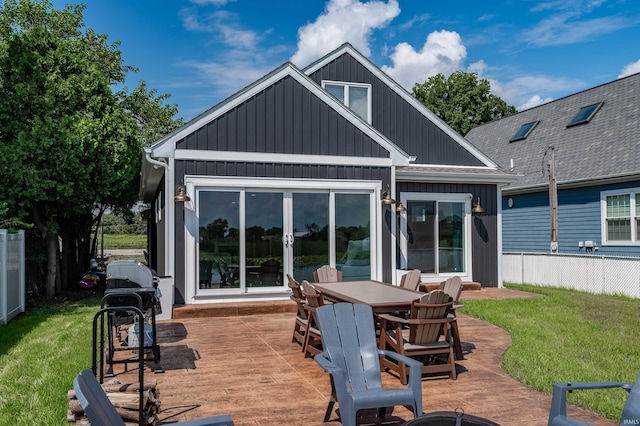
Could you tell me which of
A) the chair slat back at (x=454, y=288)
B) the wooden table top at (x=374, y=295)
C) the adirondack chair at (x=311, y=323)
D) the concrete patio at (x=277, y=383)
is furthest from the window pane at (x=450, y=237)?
the adirondack chair at (x=311, y=323)

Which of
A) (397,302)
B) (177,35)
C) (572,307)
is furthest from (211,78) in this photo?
(397,302)

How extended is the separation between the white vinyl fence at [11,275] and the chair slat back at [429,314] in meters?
7.52

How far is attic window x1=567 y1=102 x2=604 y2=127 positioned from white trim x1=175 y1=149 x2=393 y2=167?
9.73 metres

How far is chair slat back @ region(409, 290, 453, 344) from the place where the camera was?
545 centimetres

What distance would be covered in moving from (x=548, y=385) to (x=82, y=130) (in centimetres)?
1089

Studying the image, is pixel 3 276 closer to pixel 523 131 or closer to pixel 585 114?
pixel 585 114

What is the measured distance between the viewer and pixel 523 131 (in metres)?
20.0

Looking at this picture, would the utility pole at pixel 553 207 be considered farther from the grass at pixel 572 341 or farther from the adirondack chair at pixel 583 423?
the adirondack chair at pixel 583 423

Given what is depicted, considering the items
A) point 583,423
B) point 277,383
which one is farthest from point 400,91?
point 583,423

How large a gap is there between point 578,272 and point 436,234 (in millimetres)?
4259

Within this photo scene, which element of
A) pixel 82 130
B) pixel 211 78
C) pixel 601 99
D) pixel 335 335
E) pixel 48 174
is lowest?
pixel 335 335

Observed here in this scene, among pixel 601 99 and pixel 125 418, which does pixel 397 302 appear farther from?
pixel 601 99

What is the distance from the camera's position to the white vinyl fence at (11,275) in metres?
9.21

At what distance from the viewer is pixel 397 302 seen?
5.73 meters
